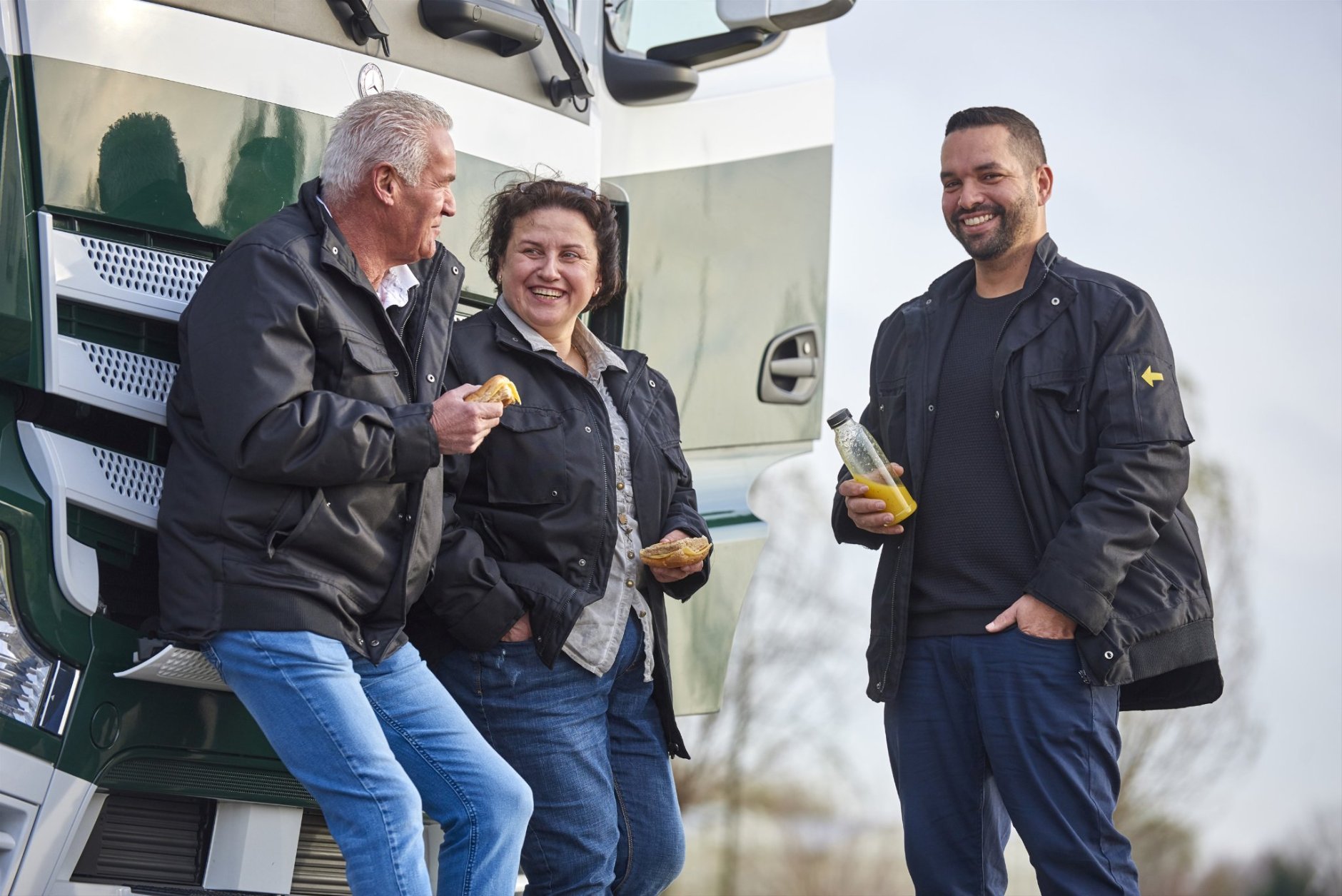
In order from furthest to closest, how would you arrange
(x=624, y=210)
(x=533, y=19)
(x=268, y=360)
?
1. (x=624, y=210)
2. (x=533, y=19)
3. (x=268, y=360)

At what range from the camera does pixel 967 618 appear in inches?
117

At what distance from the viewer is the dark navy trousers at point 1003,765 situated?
9.12 feet

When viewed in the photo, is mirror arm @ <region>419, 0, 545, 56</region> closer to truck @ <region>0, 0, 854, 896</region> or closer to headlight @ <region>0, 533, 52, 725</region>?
truck @ <region>0, 0, 854, 896</region>

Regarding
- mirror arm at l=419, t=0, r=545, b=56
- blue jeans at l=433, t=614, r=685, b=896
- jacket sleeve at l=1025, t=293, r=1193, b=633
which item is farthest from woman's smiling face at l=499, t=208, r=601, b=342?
jacket sleeve at l=1025, t=293, r=1193, b=633

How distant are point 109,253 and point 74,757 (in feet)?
3.18

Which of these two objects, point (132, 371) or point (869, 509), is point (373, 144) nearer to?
point (132, 371)

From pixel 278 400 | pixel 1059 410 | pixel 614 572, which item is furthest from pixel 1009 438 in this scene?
pixel 278 400

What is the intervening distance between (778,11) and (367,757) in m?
2.27

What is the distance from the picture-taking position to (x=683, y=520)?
3.20m

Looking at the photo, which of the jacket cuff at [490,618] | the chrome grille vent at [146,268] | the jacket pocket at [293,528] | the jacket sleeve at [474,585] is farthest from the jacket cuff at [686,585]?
the chrome grille vent at [146,268]

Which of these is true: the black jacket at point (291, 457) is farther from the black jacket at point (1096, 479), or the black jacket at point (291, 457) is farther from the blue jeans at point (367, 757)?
the black jacket at point (1096, 479)

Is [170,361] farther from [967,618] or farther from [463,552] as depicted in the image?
[967,618]

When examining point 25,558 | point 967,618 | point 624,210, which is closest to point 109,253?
point 25,558

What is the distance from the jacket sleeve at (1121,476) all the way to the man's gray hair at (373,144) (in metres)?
1.39
